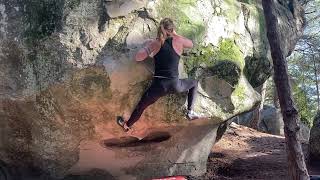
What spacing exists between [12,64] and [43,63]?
2.00 ft

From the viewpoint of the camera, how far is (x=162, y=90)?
7.71 meters

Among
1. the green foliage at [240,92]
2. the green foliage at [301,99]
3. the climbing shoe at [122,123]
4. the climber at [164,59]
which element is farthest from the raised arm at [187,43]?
the green foliage at [301,99]

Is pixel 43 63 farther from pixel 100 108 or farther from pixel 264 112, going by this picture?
pixel 264 112

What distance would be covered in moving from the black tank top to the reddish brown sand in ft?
9.07

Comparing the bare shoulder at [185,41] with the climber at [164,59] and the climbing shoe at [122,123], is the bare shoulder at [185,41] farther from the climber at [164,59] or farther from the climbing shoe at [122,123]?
the climbing shoe at [122,123]

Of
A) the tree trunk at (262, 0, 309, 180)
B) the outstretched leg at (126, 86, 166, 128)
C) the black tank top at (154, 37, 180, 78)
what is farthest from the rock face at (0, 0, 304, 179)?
the tree trunk at (262, 0, 309, 180)

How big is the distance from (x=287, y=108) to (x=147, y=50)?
7.84ft

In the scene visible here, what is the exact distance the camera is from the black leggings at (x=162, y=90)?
25.3ft

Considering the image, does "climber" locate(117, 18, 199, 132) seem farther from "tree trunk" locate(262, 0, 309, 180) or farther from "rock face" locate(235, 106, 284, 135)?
"rock face" locate(235, 106, 284, 135)

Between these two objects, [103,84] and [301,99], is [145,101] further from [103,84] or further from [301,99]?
[301,99]

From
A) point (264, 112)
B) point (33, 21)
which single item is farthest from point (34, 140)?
point (264, 112)

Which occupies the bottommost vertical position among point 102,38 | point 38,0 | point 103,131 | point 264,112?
point 264,112

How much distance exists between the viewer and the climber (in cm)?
760

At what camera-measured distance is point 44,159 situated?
8.83m
